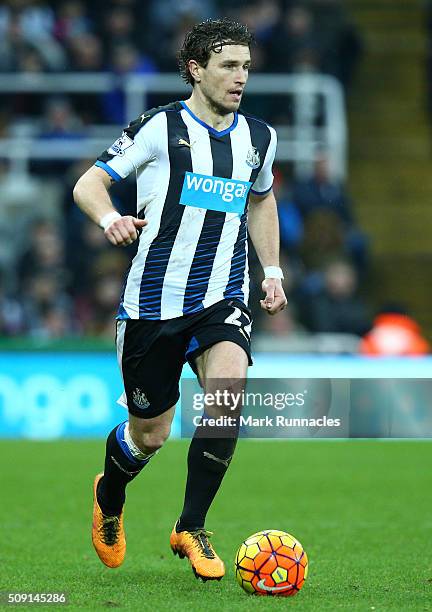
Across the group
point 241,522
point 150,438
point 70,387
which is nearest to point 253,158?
point 150,438

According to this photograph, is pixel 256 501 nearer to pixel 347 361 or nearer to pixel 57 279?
pixel 347 361

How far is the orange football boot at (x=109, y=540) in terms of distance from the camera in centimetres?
581

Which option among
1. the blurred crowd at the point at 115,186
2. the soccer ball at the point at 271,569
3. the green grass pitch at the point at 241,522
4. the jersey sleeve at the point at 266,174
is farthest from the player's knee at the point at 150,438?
the blurred crowd at the point at 115,186

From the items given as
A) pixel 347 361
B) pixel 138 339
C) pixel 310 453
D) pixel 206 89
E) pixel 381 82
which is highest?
pixel 381 82

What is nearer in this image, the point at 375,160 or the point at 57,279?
the point at 57,279

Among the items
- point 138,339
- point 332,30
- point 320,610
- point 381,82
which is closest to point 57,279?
point 332,30

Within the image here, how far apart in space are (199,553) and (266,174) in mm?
1632

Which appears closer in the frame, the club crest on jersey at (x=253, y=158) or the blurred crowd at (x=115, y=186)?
the club crest on jersey at (x=253, y=158)

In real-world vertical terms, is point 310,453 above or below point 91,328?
below

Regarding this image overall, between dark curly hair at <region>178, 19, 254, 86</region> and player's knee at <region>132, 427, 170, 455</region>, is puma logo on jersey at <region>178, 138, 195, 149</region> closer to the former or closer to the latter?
dark curly hair at <region>178, 19, 254, 86</region>

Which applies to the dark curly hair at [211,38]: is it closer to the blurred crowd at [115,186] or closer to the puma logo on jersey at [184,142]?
the puma logo on jersey at [184,142]

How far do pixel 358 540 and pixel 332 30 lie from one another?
10.3 m

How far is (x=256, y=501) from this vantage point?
834 centimetres

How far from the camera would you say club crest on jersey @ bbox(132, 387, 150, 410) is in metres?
5.61
